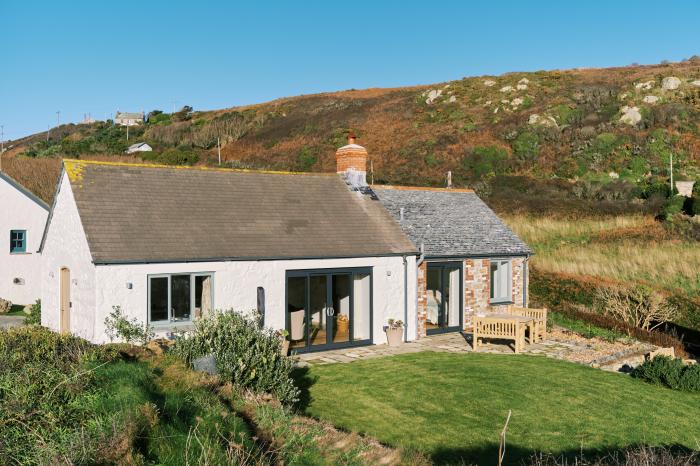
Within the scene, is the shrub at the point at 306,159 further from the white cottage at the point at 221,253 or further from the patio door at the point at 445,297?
the white cottage at the point at 221,253

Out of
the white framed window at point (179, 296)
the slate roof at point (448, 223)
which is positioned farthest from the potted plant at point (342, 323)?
the white framed window at point (179, 296)

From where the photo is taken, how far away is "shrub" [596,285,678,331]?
23.0m

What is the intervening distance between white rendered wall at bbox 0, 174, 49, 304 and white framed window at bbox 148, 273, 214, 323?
15.8 metres

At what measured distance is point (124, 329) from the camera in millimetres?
14422

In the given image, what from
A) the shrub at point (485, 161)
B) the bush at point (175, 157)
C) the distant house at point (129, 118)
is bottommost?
the shrub at point (485, 161)

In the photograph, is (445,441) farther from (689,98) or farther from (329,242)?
(689,98)

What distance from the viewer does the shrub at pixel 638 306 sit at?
23047mm

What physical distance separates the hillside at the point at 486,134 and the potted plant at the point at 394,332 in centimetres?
2739

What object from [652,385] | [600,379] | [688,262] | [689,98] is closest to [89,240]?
[600,379]

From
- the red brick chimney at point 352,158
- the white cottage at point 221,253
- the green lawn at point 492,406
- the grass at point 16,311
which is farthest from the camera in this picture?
the grass at point 16,311

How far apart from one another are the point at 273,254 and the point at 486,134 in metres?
45.5

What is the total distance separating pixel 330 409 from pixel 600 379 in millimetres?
7192

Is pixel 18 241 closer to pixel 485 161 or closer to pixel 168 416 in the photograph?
pixel 168 416

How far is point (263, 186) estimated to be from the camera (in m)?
19.7
